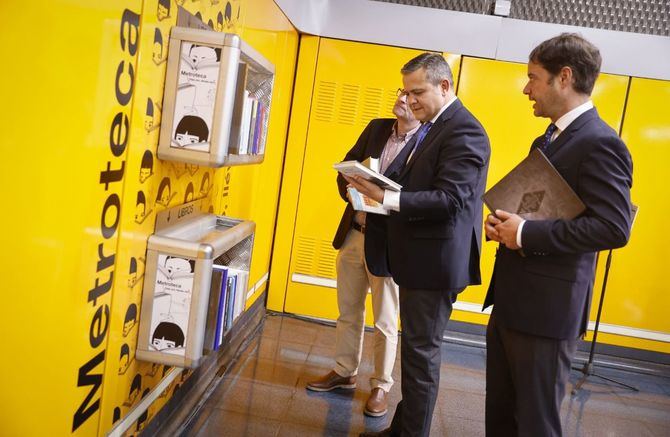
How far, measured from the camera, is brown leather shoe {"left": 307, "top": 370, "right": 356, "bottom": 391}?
3479 millimetres

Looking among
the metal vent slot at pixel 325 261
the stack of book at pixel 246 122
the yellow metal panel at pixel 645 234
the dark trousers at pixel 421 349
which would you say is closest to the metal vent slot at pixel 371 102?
the metal vent slot at pixel 325 261

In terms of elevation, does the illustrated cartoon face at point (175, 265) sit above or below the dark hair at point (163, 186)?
below

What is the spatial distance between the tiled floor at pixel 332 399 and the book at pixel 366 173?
1341 millimetres

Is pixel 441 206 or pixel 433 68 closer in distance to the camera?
pixel 441 206

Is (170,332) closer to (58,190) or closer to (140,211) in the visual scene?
(140,211)

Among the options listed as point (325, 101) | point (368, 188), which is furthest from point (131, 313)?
point (325, 101)

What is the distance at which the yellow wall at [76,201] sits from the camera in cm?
145

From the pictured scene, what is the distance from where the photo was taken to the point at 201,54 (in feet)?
7.13

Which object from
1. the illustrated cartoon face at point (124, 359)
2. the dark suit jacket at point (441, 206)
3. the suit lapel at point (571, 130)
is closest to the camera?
the suit lapel at point (571, 130)

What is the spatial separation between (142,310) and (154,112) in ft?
2.41

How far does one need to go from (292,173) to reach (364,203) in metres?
2.34

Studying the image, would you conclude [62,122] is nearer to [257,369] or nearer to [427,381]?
[427,381]

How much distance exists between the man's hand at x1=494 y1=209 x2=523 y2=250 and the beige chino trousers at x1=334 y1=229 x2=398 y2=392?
1.22 meters

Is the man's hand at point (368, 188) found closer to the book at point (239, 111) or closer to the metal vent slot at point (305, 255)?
the book at point (239, 111)
